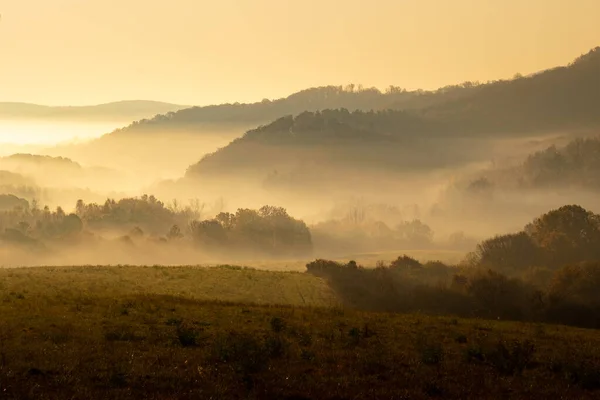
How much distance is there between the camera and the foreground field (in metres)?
19.2

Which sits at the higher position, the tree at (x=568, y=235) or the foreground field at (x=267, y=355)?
the tree at (x=568, y=235)

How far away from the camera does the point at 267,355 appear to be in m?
22.9

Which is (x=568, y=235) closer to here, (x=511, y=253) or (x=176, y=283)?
(x=511, y=253)

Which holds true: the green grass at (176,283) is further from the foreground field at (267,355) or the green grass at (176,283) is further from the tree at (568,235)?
the tree at (568,235)

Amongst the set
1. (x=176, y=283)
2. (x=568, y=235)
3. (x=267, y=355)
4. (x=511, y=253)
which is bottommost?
(x=267, y=355)

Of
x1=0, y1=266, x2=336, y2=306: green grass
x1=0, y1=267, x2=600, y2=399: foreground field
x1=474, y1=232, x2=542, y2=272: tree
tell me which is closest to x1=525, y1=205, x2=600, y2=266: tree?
x1=474, y1=232, x2=542, y2=272: tree

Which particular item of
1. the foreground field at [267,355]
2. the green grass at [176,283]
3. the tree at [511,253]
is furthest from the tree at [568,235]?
the foreground field at [267,355]

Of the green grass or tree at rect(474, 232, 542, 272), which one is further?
tree at rect(474, 232, 542, 272)

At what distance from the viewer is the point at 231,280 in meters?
64.5

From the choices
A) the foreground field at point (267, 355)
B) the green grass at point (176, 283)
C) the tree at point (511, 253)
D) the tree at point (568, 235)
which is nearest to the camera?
the foreground field at point (267, 355)

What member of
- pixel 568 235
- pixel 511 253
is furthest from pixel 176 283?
pixel 568 235

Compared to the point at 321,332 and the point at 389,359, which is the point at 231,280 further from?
the point at 389,359

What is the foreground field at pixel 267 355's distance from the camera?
1922 centimetres

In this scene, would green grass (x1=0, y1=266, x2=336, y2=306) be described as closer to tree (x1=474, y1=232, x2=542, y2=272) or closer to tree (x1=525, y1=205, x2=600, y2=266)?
tree (x1=474, y1=232, x2=542, y2=272)
